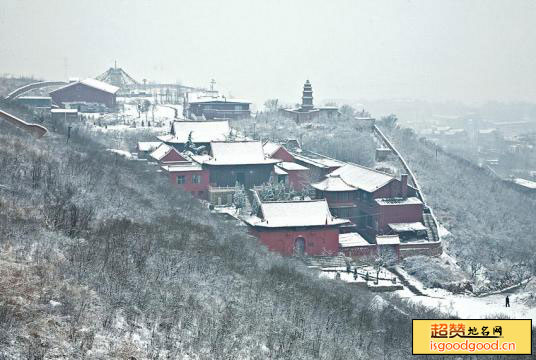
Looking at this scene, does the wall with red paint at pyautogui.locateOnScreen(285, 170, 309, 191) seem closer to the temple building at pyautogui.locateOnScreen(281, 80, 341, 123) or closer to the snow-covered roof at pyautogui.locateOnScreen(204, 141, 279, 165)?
the snow-covered roof at pyautogui.locateOnScreen(204, 141, 279, 165)

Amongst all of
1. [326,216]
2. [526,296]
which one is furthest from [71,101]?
[526,296]

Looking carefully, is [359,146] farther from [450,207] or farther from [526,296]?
[526,296]

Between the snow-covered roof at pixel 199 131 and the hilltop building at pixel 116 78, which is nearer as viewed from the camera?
the snow-covered roof at pixel 199 131

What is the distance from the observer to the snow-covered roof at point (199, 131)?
39.6 metres

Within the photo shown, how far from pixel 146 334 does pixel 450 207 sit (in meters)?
32.7

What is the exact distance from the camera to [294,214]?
94.6ft

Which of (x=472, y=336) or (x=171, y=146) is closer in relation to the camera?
(x=472, y=336)

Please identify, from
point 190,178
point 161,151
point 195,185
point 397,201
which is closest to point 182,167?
point 190,178

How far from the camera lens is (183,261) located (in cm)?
1598

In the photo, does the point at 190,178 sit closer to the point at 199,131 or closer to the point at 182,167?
the point at 182,167

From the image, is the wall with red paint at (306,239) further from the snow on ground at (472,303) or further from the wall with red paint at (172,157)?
the wall with red paint at (172,157)

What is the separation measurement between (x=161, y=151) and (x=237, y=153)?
15.1ft

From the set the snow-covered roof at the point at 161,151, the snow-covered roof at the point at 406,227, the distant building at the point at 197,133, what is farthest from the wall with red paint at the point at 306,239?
the distant building at the point at 197,133

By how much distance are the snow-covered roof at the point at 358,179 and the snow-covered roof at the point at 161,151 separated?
28.5ft
